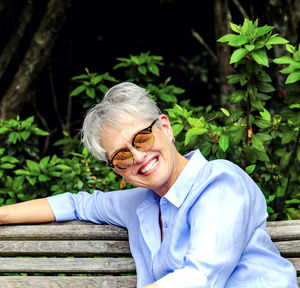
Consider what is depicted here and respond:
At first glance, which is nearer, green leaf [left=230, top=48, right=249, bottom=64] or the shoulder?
the shoulder

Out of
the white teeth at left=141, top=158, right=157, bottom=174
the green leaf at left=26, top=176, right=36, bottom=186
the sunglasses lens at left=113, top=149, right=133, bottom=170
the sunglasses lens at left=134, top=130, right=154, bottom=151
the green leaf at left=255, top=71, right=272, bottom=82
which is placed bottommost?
the green leaf at left=26, top=176, right=36, bottom=186

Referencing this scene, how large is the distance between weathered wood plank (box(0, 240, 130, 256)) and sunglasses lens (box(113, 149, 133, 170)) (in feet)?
2.09

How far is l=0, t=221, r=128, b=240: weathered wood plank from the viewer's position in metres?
2.84

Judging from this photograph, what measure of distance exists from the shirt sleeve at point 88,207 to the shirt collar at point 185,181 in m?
0.53

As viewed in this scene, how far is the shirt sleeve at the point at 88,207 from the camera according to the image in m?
2.80

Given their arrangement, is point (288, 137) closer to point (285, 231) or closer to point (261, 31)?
point (285, 231)

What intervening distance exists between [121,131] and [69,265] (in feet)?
2.99

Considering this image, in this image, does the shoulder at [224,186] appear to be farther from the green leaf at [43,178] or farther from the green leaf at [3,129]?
the green leaf at [3,129]

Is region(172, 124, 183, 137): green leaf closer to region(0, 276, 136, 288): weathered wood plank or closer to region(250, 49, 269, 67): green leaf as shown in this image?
region(250, 49, 269, 67): green leaf

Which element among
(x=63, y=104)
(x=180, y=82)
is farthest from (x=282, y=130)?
(x=63, y=104)

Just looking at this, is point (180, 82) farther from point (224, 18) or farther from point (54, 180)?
point (54, 180)

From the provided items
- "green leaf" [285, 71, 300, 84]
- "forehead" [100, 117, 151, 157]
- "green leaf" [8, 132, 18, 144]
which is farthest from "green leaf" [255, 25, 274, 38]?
"green leaf" [8, 132, 18, 144]

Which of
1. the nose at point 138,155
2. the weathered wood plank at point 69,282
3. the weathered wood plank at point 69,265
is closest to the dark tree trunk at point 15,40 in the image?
the weathered wood plank at point 69,265

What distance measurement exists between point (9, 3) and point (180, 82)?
222 cm
